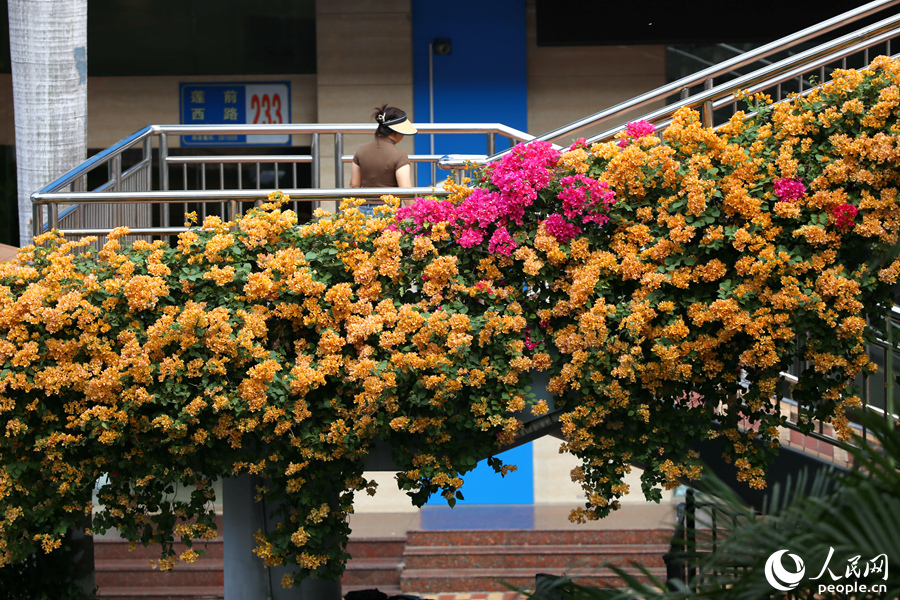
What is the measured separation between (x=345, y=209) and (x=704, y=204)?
187cm

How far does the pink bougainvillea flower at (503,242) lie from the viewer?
169 inches

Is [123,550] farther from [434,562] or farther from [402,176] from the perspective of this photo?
[402,176]

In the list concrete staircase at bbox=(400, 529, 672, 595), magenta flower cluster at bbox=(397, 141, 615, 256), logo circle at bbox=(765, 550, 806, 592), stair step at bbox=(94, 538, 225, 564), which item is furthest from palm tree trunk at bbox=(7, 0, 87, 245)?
logo circle at bbox=(765, 550, 806, 592)

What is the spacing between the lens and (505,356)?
14.0 ft

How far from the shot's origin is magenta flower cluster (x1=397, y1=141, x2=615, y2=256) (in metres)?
4.30

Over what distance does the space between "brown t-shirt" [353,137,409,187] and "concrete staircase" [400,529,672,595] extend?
4390mm

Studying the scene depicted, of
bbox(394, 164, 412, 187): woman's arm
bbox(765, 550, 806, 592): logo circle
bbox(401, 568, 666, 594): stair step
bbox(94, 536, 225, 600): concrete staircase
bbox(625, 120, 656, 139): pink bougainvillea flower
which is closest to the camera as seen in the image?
bbox(765, 550, 806, 592): logo circle

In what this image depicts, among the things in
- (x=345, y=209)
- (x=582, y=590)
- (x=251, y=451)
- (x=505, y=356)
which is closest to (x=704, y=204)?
(x=505, y=356)

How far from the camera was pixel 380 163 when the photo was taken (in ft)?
20.2

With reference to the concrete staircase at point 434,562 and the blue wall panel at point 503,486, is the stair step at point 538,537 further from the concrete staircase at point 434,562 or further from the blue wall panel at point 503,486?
the blue wall panel at point 503,486

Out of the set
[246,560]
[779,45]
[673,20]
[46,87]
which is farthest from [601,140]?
[673,20]

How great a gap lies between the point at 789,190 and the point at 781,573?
7.33ft

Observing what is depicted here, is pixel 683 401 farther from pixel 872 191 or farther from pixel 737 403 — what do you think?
pixel 872 191

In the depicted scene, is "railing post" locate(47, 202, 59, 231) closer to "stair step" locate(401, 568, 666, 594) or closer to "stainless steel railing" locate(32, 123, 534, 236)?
"stainless steel railing" locate(32, 123, 534, 236)
